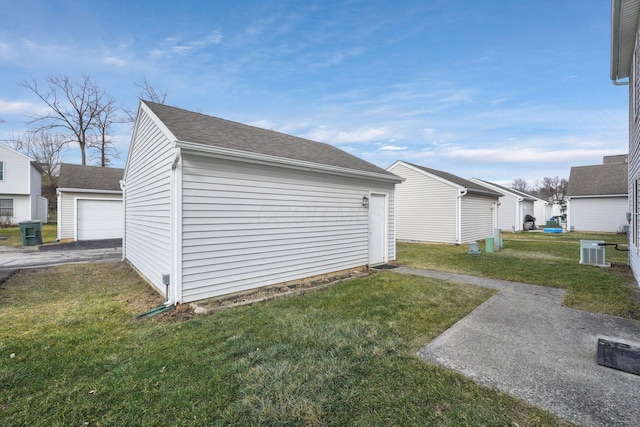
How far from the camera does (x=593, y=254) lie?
Result: 27.7ft

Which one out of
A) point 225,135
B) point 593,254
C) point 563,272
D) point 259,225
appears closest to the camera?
point 259,225

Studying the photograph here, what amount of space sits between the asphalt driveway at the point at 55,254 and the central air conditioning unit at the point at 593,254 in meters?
15.3

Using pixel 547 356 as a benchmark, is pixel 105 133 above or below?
above

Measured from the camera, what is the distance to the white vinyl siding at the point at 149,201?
5.24 m

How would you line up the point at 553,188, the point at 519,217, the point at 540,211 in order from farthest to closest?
the point at 553,188 → the point at 540,211 → the point at 519,217

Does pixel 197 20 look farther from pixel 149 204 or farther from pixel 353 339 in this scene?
pixel 353 339

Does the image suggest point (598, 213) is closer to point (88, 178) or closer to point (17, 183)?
point (88, 178)

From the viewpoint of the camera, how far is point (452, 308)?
4.70 m

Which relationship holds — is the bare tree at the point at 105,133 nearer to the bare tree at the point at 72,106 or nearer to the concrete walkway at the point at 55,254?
the bare tree at the point at 72,106

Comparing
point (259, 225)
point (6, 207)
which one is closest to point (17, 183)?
point (6, 207)

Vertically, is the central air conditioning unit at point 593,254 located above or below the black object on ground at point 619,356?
above

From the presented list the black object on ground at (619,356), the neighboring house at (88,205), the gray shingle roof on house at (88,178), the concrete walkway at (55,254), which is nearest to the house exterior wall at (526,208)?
the black object on ground at (619,356)

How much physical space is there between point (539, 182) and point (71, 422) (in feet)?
266

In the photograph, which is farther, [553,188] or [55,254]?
[553,188]
